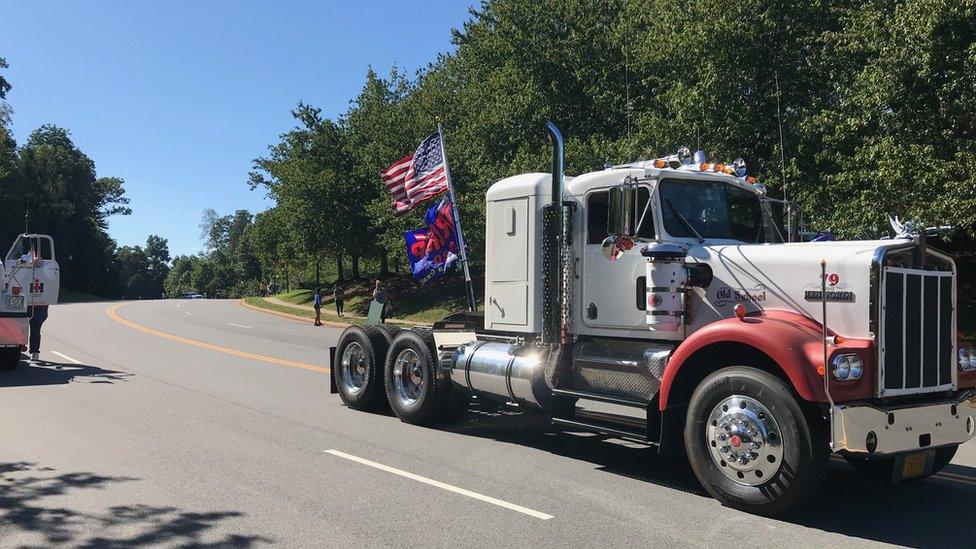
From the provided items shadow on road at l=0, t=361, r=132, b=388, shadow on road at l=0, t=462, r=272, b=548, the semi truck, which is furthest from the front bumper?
shadow on road at l=0, t=361, r=132, b=388

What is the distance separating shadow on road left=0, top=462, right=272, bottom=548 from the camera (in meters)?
4.82

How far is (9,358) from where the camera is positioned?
13.7m

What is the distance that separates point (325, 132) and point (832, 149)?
98.5ft

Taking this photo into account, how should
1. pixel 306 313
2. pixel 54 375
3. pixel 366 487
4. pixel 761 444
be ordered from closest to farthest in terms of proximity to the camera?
pixel 761 444, pixel 366 487, pixel 54 375, pixel 306 313

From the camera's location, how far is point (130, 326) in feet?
88.7

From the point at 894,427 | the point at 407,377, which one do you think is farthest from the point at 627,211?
the point at 407,377

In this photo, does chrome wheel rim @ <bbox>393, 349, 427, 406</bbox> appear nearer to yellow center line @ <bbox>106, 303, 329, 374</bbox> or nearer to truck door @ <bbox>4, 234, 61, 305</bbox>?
yellow center line @ <bbox>106, 303, 329, 374</bbox>

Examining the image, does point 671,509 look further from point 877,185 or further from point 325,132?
point 325,132

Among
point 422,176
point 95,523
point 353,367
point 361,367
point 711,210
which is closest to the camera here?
point 95,523

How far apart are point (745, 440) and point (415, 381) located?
4.60 metres

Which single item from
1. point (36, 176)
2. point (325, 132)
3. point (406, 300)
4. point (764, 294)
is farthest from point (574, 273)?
point (36, 176)

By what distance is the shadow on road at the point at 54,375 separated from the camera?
483 inches

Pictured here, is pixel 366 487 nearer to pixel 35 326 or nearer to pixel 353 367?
pixel 353 367

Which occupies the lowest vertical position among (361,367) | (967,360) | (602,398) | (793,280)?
(361,367)
